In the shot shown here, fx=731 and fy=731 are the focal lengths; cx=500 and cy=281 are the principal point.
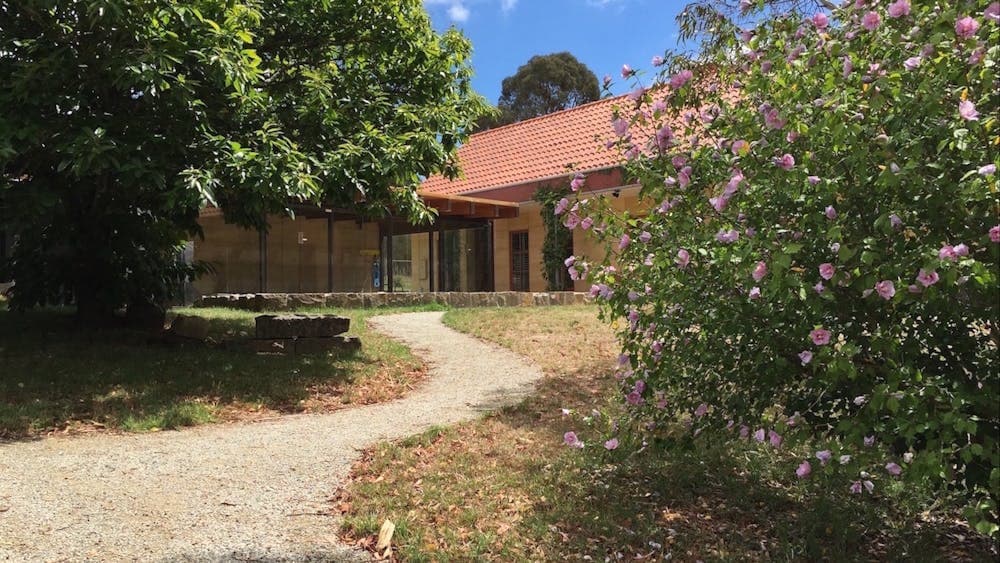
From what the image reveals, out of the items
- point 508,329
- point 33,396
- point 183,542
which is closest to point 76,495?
point 183,542

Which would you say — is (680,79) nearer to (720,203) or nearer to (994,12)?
(720,203)

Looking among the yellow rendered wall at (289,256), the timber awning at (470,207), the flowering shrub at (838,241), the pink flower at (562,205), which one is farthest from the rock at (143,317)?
the flowering shrub at (838,241)

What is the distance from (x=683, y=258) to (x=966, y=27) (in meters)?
1.25

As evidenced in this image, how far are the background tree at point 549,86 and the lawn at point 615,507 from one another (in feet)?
127

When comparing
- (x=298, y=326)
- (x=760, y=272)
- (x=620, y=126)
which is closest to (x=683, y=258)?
(x=760, y=272)

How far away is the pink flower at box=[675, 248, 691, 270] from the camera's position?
3053 mm

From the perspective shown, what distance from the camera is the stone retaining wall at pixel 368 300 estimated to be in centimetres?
1334

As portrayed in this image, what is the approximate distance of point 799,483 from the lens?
4.38 metres

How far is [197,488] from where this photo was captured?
4.17 meters

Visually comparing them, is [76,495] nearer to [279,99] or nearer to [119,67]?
[119,67]

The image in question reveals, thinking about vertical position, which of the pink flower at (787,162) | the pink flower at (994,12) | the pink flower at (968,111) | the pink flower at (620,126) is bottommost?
the pink flower at (787,162)

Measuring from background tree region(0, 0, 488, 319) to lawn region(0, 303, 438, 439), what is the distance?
3.42 feet

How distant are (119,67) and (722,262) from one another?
5235mm

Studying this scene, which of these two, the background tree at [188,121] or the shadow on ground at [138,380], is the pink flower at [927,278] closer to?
the background tree at [188,121]
